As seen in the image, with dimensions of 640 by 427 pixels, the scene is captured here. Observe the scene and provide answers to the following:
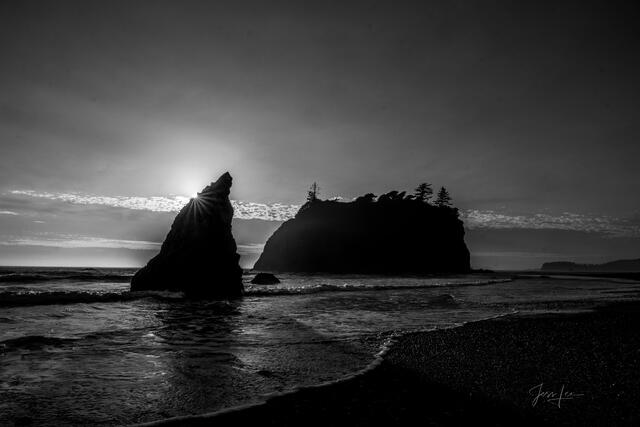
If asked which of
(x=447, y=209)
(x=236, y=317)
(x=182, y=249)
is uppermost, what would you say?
(x=447, y=209)

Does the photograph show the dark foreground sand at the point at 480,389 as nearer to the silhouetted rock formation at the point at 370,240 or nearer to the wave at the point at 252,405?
the wave at the point at 252,405

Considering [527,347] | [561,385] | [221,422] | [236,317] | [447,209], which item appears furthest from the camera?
[447,209]

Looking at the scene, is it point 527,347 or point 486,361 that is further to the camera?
point 527,347

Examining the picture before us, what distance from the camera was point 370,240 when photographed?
92062mm

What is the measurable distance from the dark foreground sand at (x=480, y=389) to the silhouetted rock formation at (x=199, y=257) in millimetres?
18536

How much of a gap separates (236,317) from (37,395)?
9.39m

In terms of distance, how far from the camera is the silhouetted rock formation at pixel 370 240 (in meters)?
89.2

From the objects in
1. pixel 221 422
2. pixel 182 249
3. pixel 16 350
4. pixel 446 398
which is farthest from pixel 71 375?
pixel 182 249

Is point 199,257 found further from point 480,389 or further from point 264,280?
point 480,389

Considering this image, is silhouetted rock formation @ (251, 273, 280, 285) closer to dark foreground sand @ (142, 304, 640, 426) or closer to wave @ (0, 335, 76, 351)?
wave @ (0, 335, 76, 351)

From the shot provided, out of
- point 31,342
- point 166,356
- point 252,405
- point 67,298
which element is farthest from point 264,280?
point 252,405

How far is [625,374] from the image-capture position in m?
6.50

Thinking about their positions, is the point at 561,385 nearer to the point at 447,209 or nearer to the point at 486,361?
the point at 486,361
